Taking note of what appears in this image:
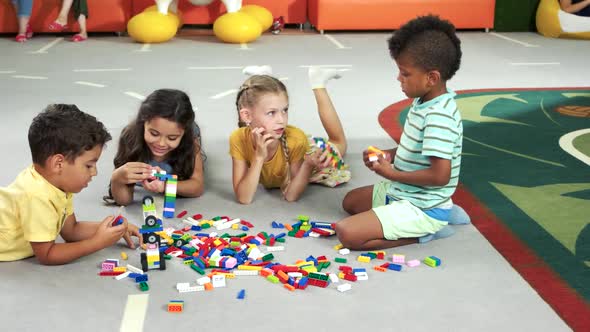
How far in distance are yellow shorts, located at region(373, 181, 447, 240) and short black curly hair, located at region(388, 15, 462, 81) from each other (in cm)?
52

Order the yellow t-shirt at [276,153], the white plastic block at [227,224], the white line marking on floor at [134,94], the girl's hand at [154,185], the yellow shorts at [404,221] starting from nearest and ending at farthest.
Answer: the yellow shorts at [404,221] → the white plastic block at [227,224] → the girl's hand at [154,185] → the yellow t-shirt at [276,153] → the white line marking on floor at [134,94]

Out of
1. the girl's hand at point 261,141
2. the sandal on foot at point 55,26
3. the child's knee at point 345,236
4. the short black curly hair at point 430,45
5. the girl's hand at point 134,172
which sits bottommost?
the child's knee at point 345,236

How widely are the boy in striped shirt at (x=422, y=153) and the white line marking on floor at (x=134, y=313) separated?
0.79 m

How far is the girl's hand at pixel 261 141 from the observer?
3084mm

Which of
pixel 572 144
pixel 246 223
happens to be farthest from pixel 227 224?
pixel 572 144

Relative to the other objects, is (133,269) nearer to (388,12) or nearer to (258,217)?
(258,217)

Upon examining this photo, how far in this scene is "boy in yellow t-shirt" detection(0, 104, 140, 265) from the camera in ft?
8.09

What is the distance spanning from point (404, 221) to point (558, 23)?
5940mm

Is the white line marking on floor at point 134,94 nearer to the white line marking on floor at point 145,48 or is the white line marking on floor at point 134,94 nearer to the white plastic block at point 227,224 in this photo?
the white line marking on floor at point 145,48

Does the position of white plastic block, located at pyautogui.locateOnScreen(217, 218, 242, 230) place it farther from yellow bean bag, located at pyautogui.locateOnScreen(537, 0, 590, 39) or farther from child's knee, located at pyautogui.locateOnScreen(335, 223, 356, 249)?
yellow bean bag, located at pyautogui.locateOnScreen(537, 0, 590, 39)

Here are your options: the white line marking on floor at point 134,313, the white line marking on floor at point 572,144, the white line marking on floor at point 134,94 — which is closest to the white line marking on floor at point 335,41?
the white line marking on floor at point 134,94

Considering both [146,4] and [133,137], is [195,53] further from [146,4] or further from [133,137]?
[133,137]

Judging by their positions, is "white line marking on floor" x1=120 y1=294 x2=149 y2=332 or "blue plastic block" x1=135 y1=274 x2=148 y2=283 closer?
"white line marking on floor" x1=120 y1=294 x2=149 y2=332

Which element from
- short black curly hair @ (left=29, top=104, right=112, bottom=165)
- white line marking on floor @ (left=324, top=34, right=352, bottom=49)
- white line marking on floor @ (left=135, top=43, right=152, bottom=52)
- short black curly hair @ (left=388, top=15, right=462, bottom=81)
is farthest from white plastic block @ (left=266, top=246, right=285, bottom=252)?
white line marking on floor @ (left=324, top=34, right=352, bottom=49)
